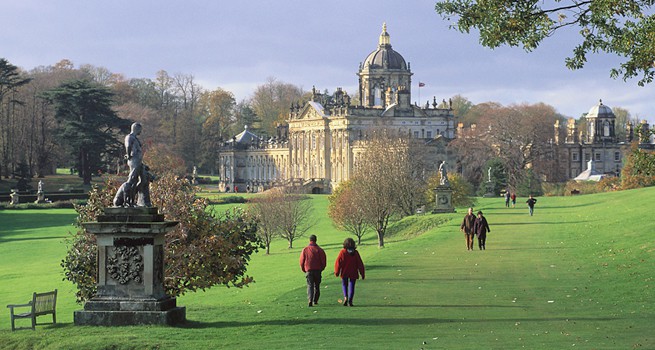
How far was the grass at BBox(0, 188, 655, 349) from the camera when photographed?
16.4m

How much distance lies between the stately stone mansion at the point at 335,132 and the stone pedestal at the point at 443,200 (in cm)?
5151

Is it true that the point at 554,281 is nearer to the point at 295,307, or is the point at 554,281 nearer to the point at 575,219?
the point at 295,307

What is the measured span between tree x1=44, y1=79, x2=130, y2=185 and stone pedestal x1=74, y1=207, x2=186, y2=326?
263 feet

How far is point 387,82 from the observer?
131m

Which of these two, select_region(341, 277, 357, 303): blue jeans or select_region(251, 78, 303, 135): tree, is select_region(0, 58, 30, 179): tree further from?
select_region(341, 277, 357, 303): blue jeans

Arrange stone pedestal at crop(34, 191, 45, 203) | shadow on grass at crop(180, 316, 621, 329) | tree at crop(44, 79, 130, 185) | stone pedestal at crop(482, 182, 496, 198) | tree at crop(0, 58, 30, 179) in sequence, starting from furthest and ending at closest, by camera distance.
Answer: tree at crop(0, 58, 30, 179) → tree at crop(44, 79, 130, 185) → stone pedestal at crop(34, 191, 45, 203) → stone pedestal at crop(482, 182, 496, 198) → shadow on grass at crop(180, 316, 621, 329)

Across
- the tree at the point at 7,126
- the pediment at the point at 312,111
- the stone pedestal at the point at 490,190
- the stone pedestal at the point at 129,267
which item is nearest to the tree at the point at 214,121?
the pediment at the point at 312,111

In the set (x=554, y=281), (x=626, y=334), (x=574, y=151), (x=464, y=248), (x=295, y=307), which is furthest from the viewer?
(x=574, y=151)

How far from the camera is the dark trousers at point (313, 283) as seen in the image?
20.1m

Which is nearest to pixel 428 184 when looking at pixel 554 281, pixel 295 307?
pixel 554 281

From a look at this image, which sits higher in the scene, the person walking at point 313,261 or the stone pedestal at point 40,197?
the stone pedestal at point 40,197

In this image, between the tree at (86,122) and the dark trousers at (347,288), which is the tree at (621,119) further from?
the dark trousers at (347,288)

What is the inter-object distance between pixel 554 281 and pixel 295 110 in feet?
351

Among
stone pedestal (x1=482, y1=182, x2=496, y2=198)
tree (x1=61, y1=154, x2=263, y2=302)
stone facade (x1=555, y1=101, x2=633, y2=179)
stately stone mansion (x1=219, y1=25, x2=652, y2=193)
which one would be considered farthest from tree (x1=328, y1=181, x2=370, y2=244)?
stone facade (x1=555, y1=101, x2=633, y2=179)
